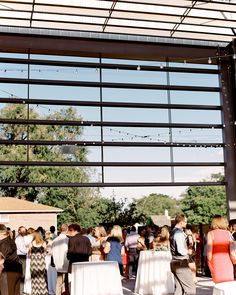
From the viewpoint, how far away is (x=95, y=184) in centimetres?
1575

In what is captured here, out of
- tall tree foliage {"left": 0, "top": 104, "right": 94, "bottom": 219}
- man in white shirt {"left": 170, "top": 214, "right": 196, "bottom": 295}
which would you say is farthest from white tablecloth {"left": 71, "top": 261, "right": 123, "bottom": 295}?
tall tree foliage {"left": 0, "top": 104, "right": 94, "bottom": 219}

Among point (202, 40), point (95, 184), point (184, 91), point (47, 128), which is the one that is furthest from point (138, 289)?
point (47, 128)

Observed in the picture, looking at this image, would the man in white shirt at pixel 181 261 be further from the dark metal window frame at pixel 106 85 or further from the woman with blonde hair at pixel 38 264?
the dark metal window frame at pixel 106 85

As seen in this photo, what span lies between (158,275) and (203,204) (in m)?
42.4

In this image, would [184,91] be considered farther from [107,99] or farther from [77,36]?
[77,36]

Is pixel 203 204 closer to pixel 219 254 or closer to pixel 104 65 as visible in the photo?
pixel 104 65

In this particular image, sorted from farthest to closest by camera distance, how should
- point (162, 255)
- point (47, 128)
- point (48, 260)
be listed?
point (47, 128)
point (48, 260)
point (162, 255)

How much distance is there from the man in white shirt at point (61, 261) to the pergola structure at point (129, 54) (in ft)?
26.9

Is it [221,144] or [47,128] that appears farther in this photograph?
[47,128]

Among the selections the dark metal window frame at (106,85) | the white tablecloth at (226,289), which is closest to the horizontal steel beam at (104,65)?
the dark metal window frame at (106,85)

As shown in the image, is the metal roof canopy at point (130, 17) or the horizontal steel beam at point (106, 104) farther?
the horizontal steel beam at point (106, 104)

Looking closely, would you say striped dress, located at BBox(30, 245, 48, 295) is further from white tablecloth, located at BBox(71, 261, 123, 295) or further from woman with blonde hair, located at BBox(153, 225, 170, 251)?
woman with blonde hair, located at BBox(153, 225, 170, 251)

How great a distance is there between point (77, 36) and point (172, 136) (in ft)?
15.6

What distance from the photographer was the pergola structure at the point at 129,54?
14719 millimetres
